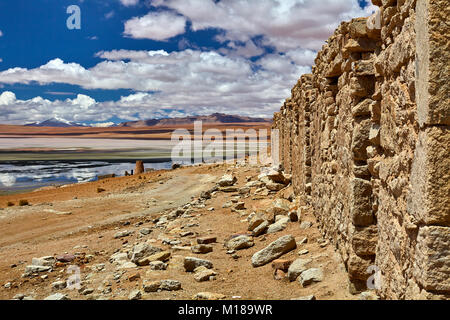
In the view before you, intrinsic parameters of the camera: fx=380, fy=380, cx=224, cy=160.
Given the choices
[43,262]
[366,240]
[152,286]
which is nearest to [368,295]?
[366,240]

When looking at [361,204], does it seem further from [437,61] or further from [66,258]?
[66,258]

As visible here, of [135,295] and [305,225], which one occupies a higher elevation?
[305,225]

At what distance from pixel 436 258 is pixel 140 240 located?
320 inches

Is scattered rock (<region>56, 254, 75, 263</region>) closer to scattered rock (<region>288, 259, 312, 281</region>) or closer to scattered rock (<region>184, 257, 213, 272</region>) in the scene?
scattered rock (<region>184, 257, 213, 272</region>)

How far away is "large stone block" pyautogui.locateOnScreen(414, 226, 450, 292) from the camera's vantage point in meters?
2.36

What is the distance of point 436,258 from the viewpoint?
238 centimetres

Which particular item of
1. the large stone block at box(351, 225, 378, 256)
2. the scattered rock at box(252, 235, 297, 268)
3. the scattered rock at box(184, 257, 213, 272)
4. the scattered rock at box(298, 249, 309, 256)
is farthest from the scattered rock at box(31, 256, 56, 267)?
the large stone block at box(351, 225, 378, 256)

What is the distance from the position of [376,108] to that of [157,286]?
3.86 metres

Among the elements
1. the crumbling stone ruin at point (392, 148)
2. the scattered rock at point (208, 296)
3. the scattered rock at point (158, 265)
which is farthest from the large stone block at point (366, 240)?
the scattered rock at point (158, 265)

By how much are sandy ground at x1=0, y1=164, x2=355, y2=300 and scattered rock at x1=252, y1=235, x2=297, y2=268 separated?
0.13m

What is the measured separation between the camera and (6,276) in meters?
8.14

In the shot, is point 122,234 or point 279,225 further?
point 122,234
